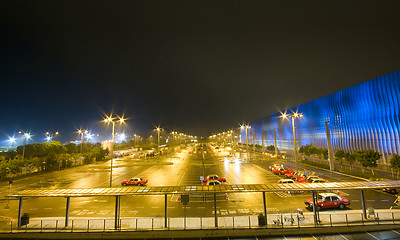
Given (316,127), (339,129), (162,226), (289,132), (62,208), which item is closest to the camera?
(162,226)

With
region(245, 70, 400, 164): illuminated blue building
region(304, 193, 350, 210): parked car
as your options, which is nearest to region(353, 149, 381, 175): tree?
region(245, 70, 400, 164): illuminated blue building

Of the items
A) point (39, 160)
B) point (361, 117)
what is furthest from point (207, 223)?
point (361, 117)

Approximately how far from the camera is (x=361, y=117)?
48.2 m

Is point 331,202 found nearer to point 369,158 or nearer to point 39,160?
point 369,158

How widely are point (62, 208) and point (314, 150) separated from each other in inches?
2175

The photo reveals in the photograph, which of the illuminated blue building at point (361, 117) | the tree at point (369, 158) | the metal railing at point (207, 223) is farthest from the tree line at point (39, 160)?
the illuminated blue building at point (361, 117)

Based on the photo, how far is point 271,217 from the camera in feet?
47.0

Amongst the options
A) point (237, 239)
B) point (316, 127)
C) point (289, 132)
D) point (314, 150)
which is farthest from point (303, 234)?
point (289, 132)

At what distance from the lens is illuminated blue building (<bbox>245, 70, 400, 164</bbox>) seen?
4012cm

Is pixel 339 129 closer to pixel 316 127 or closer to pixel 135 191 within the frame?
pixel 316 127

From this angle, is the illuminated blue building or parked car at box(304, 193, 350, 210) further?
the illuminated blue building

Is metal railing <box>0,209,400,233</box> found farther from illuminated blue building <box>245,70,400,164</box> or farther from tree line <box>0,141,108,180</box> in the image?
illuminated blue building <box>245,70,400,164</box>

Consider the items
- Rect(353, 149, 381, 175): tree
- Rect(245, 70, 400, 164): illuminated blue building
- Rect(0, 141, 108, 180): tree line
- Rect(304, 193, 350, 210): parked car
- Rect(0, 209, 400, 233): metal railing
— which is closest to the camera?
Rect(0, 209, 400, 233): metal railing

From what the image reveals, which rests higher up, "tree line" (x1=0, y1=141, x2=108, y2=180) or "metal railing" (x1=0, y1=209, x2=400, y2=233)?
"tree line" (x1=0, y1=141, x2=108, y2=180)
